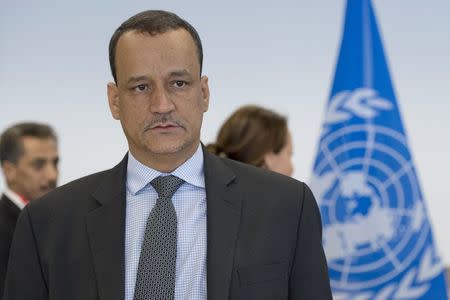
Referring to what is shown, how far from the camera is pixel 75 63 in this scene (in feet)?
16.5

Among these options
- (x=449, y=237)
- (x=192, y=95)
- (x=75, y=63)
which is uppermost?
(x=75, y=63)

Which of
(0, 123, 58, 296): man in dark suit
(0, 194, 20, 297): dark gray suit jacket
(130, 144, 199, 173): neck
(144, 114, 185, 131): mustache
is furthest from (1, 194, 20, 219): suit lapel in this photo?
(144, 114, 185, 131): mustache

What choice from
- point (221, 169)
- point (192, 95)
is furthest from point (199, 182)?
point (192, 95)

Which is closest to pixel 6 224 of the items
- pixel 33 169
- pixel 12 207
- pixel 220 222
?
pixel 12 207

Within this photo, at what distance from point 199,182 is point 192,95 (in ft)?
0.62

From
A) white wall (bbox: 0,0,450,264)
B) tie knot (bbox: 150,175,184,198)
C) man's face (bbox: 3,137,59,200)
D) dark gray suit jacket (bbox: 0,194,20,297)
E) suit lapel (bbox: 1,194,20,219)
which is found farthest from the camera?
white wall (bbox: 0,0,450,264)

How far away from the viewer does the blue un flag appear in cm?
381

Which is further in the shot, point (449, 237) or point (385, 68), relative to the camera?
point (449, 237)

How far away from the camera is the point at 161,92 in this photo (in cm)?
160

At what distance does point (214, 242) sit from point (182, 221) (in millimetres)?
89

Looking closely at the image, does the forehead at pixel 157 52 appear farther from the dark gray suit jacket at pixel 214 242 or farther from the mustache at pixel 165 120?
the dark gray suit jacket at pixel 214 242

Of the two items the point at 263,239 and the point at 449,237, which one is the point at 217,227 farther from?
the point at 449,237

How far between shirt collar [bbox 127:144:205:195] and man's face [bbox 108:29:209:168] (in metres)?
0.03

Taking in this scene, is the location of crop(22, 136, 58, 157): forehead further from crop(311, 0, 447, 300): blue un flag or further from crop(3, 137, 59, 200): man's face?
crop(311, 0, 447, 300): blue un flag
